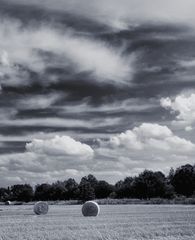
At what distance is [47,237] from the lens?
21141mm

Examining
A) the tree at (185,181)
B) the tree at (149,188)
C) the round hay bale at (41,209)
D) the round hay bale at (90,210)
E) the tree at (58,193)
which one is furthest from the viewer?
the tree at (58,193)

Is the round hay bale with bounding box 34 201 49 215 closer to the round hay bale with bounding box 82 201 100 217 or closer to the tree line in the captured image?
the round hay bale with bounding box 82 201 100 217

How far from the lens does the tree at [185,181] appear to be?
144125 millimetres

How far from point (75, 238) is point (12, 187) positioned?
18417cm

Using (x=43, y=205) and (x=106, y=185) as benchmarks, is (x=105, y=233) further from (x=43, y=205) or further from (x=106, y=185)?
(x=106, y=185)

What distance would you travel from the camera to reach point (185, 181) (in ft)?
482

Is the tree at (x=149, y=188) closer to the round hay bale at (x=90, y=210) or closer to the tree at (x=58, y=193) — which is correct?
the tree at (x=58, y=193)

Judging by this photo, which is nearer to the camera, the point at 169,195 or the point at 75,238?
the point at 75,238

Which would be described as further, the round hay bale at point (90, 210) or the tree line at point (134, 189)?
the tree line at point (134, 189)

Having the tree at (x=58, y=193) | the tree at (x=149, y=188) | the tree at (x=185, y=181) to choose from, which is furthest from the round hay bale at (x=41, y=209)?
the tree at (x=58, y=193)

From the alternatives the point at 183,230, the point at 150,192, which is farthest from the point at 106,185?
the point at 183,230

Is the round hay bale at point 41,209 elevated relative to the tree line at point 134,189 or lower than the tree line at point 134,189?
lower

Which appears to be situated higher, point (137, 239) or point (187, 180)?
point (187, 180)

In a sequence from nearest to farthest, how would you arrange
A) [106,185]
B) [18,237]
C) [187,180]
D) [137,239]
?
[137,239] → [18,237] → [187,180] → [106,185]
